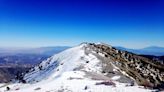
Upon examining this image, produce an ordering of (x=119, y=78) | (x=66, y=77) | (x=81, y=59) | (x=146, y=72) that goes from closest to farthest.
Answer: (x=66, y=77)
(x=119, y=78)
(x=81, y=59)
(x=146, y=72)

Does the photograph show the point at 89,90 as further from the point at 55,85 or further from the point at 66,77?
the point at 66,77

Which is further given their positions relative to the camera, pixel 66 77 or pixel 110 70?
pixel 110 70

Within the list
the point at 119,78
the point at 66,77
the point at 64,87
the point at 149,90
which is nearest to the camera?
the point at 149,90

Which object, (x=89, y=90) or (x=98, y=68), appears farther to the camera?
(x=98, y=68)

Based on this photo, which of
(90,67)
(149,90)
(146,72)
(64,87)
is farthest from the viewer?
(146,72)

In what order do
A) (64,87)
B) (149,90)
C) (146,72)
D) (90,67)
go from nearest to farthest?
(149,90), (64,87), (90,67), (146,72)

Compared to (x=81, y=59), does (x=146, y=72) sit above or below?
below

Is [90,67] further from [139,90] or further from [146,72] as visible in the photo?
[146,72]

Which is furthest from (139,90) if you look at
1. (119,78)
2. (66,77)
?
(119,78)

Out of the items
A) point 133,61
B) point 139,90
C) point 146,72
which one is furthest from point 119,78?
point 133,61
